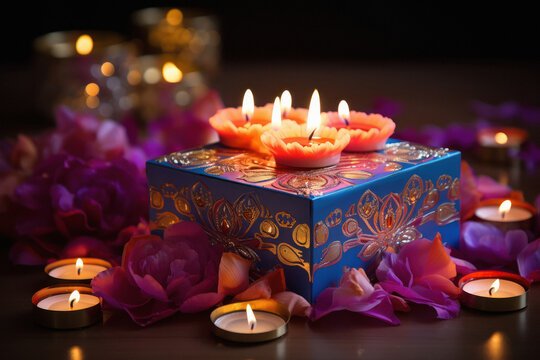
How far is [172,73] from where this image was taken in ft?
7.01

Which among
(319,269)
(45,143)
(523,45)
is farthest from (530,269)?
(523,45)

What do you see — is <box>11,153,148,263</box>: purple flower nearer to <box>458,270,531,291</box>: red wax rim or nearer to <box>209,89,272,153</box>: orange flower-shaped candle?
<box>209,89,272,153</box>: orange flower-shaped candle

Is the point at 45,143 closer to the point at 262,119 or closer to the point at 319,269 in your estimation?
the point at 262,119

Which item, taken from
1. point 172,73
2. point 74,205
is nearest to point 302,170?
point 74,205

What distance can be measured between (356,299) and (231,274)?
16cm

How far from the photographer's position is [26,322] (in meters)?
0.99

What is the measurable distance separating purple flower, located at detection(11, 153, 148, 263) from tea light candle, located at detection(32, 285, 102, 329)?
0.59 feet

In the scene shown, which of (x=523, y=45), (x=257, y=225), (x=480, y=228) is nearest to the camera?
(x=257, y=225)

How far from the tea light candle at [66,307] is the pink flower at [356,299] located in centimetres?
28

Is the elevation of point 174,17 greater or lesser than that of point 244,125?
greater

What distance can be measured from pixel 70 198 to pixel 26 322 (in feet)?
0.85

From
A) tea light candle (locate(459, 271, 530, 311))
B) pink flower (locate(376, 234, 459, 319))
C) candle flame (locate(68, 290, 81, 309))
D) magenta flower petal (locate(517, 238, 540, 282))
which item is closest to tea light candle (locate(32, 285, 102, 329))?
candle flame (locate(68, 290, 81, 309))

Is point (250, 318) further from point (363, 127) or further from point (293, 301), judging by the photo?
point (363, 127)

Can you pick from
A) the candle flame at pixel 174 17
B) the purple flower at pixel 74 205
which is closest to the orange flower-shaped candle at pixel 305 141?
the purple flower at pixel 74 205
